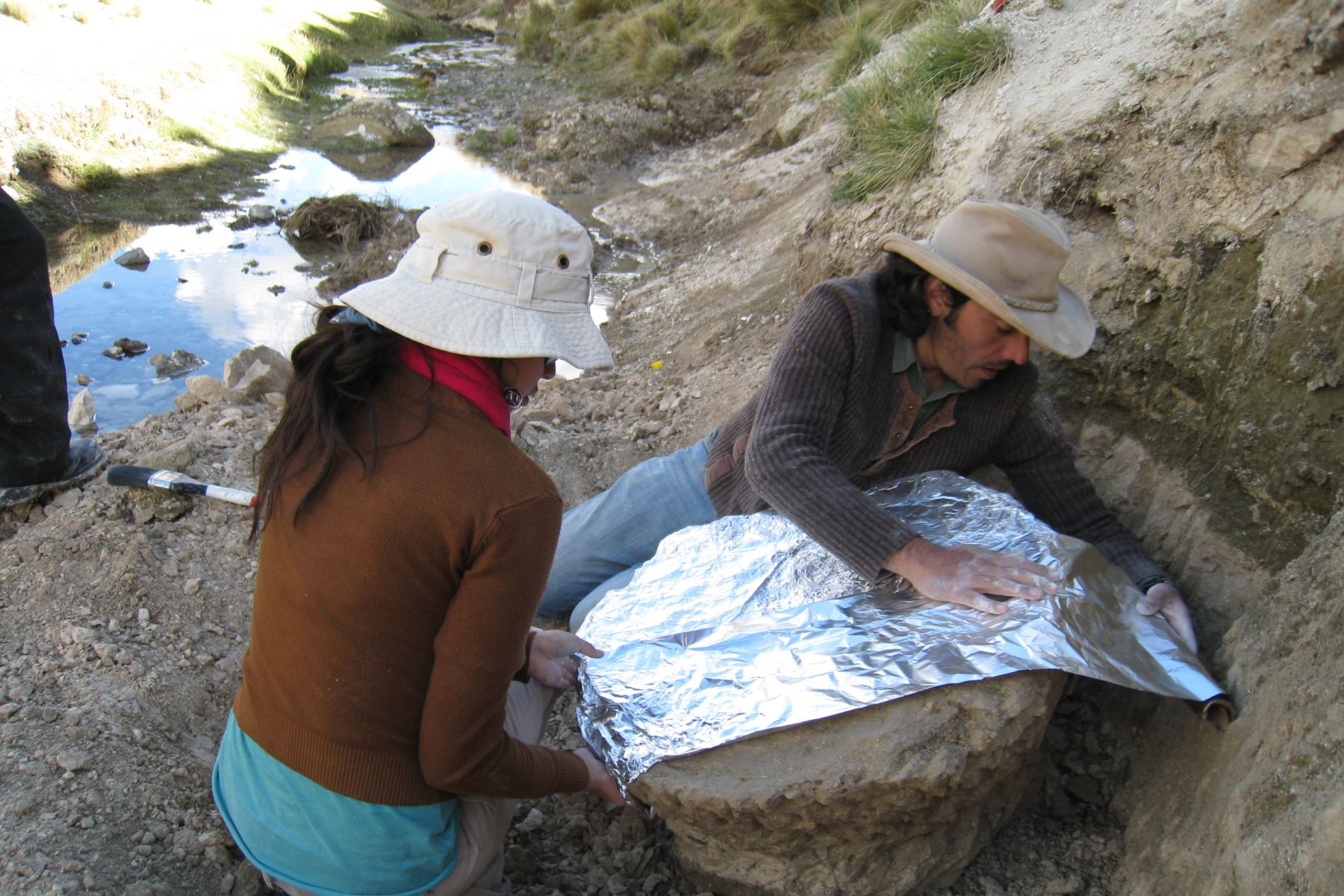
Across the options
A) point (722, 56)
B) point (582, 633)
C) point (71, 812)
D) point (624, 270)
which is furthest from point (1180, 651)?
point (722, 56)

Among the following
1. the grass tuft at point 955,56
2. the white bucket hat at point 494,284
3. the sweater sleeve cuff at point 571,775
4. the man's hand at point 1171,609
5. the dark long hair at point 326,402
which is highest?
the grass tuft at point 955,56

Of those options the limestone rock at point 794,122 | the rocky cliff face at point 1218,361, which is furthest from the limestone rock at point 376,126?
the rocky cliff face at point 1218,361

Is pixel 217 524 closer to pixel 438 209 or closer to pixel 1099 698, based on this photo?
pixel 438 209

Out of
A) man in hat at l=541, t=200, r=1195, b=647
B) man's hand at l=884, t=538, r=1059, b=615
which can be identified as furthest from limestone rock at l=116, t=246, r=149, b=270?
man's hand at l=884, t=538, r=1059, b=615

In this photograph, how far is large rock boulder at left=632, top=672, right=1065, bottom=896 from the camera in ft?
5.72

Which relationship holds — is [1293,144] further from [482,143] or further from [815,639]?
[482,143]

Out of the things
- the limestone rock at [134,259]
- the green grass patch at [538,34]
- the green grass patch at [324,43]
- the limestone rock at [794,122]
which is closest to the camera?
the limestone rock at [134,259]

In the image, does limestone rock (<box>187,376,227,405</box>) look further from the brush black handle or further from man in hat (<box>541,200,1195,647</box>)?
man in hat (<box>541,200,1195,647</box>)

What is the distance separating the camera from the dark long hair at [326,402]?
1.42 metres

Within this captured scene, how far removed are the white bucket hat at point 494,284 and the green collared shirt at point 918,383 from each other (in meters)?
0.97

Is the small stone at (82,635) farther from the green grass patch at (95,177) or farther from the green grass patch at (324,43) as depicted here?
the green grass patch at (324,43)

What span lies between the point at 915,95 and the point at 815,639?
348 cm

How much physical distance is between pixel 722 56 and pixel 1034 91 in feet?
29.0

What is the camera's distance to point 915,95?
15.0 feet
